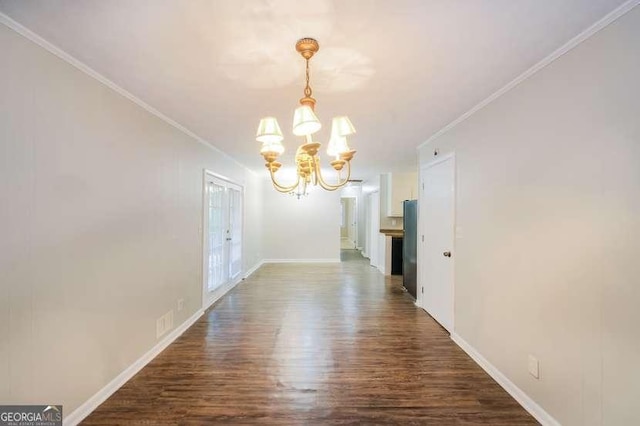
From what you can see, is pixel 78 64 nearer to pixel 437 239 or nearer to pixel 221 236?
pixel 221 236

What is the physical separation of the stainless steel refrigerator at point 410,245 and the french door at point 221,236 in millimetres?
3169

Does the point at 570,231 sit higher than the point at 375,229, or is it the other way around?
the point at 570,231

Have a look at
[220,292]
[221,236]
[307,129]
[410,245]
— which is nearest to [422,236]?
[410,245]

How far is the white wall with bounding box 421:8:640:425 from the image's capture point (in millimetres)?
1357

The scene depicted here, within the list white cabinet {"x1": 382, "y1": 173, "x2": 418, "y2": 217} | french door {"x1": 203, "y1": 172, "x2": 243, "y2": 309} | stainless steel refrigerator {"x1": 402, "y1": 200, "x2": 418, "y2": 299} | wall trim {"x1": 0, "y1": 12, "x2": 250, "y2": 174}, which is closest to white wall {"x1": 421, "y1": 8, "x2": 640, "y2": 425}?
stainless steel refrigerator {"x1": 402, "y1": 200, "x2": 418, "y2": 299}

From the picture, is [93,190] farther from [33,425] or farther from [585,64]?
[585,64]

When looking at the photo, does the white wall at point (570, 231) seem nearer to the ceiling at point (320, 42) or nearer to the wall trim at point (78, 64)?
the ceiling at point (320, 42)

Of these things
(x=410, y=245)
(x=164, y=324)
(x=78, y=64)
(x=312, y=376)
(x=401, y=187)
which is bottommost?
(x=312, y=376)

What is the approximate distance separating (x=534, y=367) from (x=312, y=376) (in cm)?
164

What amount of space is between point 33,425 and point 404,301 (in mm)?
4097

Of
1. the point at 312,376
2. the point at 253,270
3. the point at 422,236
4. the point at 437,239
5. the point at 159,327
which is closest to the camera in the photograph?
the point at 312,376

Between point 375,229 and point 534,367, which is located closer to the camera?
point 534,367

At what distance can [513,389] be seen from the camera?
2088mm

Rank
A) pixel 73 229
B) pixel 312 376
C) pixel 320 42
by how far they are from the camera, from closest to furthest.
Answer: pixel 320 42 → pixel 73 229 → pixel 312 376
